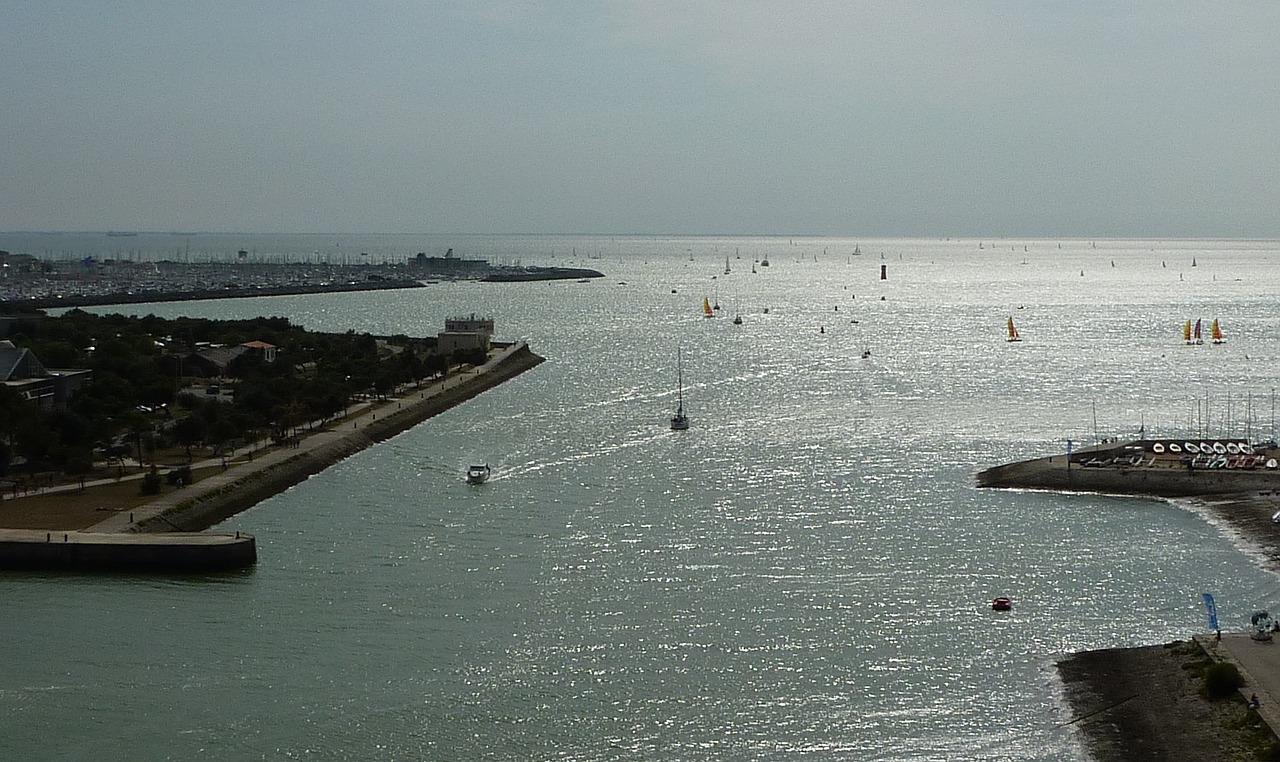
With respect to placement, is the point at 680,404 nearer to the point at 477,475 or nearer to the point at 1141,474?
the point at 477,475

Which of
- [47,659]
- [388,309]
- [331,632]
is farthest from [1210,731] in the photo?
[388,309]

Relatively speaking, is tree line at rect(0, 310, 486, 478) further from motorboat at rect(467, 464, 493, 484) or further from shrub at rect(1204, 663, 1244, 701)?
shrub at rect(1204, 663, 1244, 701)

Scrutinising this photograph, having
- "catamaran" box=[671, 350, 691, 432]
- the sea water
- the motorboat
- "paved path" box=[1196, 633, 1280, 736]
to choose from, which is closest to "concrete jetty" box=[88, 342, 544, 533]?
the sea water

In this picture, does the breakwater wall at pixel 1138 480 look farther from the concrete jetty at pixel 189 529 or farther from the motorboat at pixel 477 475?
the concrete jetty at pixel 189 529

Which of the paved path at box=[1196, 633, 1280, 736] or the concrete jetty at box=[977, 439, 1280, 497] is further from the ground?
the concrete jetty at box=[977, 439, 1280, 497]

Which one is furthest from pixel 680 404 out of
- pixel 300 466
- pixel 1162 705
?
pixel 1162 705

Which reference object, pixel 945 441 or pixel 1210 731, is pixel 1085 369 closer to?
pixel 945 441
